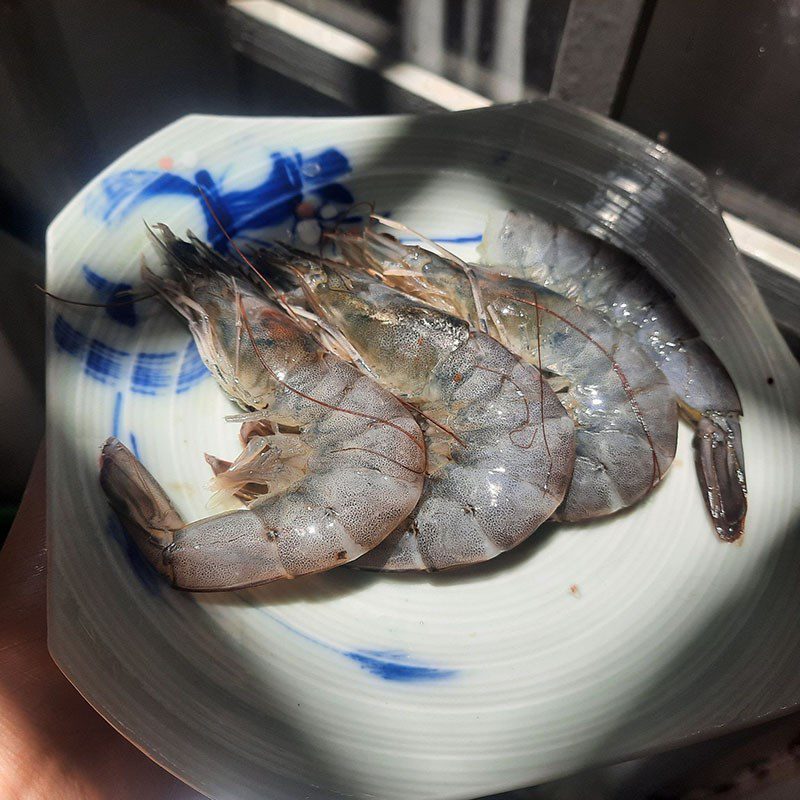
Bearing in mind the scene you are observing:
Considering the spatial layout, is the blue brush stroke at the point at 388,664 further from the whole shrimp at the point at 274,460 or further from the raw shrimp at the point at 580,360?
the raw shrimp at the point at 580,360

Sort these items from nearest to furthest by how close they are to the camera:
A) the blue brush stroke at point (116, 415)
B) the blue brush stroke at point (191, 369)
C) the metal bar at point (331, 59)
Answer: the blue brush stroke at point (116, 415), the blue brush stroke at point (191, 369), the metal bar at point (331, 59)

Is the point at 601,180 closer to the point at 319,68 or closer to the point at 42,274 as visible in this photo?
the point at 319,68

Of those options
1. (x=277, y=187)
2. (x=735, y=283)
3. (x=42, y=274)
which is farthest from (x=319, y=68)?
(x=735, y=283)

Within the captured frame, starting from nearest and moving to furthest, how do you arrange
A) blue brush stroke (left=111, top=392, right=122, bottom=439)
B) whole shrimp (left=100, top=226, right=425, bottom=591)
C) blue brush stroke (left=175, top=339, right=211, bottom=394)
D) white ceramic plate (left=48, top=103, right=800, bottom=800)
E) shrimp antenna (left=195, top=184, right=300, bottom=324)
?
1. white ceramic plate (left=48, top=103, right=800, bottom=800)
2. whole shrimp (left=100, top=226, right=425, bottom=591)
3. blue brush stroke (left=111, top=392, right=122, bottom=439)
4. blue brush stroke (left=175, top=339, right=211, bottom=394)
5. shrimp antenna (left=195, top=184, right=300, bottom=324)

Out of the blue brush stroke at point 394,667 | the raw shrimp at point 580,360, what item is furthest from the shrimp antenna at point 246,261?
the blue brush stroke at point 394,667

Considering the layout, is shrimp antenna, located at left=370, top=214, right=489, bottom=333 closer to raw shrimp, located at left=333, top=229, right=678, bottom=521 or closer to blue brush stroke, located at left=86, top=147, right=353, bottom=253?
raw shrimp, located at left=333, top=229, right=678, bottom=521

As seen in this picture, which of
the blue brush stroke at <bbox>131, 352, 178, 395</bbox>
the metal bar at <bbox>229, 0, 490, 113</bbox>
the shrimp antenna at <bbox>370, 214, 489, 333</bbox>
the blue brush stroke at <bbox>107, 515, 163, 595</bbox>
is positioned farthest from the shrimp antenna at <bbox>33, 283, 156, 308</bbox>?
the metal bar at <bbox>229, 0, 490, 113</bbox>

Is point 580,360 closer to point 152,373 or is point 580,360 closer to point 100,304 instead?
point 152,373
